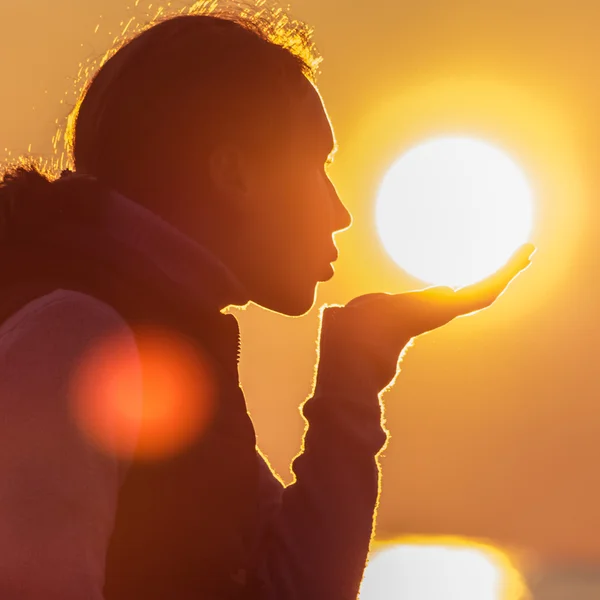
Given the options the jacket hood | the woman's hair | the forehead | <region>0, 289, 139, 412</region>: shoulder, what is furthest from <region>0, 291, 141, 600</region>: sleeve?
the forehead

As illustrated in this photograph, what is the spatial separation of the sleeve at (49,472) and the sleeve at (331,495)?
101cm

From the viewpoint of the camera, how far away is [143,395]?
2764mm

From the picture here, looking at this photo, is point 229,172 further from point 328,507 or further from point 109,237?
point 328,507

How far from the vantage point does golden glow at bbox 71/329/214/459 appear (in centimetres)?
258

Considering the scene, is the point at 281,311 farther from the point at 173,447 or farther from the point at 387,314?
the point at 173,447

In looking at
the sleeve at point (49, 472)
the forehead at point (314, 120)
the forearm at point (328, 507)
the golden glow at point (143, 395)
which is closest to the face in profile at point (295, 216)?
the forehead at point (314, 120)

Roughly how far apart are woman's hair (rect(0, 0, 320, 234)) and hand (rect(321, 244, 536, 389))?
26.3 inches

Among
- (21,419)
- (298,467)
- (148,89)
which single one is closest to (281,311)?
(298,467)

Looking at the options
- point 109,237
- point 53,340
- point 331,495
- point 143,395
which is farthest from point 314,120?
point 53,340

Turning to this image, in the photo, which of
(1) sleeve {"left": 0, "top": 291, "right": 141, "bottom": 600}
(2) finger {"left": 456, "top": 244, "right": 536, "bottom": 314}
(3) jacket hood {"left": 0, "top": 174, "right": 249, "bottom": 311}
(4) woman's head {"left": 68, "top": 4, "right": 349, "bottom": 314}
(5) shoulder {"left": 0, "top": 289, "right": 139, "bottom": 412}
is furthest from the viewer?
(2) finger {"left": 456, "top": 244, "right": 536, "bottom": 314}

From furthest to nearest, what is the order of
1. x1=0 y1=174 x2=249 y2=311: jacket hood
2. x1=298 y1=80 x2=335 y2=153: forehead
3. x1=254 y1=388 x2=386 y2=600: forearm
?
x1=298 y1=80 x2=335 y2=153: forehead < x1=254 y1=388 x2=386 y2=600: forearm < x1=0 y1=174 x2=249 y2=311: jacket hood

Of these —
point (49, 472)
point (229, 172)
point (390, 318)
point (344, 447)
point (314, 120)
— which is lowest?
point (49, 472)

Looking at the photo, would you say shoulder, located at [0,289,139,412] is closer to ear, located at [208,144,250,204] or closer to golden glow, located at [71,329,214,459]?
golden glow, located at [71,329,214,459]

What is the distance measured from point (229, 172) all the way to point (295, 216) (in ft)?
1.01
